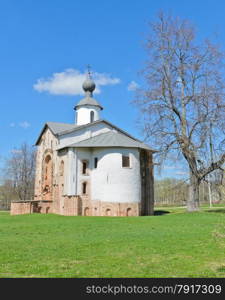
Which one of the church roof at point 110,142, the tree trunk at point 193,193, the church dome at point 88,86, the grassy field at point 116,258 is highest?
the church dome at point 88,86

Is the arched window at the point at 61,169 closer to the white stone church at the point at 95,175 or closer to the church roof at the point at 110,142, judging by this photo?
the white stone church at the point at 95,175

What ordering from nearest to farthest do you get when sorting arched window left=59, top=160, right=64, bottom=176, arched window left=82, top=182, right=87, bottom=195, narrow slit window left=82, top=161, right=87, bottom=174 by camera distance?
arched window left=82, top=182, right=87, bottom=195, narrow slit window left=82, top=161, right=87, bottom=174, arched window left=59, top=160, right=64, bottom=176

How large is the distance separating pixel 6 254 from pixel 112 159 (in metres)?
19.1

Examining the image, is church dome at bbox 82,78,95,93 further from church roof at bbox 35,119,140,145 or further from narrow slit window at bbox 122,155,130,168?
narrow slit window at bbox 122,155,130,168

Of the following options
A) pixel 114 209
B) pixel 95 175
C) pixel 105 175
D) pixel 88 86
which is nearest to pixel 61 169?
pixel 95 175

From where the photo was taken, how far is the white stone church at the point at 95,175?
26703mm

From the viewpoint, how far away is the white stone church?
26.7m

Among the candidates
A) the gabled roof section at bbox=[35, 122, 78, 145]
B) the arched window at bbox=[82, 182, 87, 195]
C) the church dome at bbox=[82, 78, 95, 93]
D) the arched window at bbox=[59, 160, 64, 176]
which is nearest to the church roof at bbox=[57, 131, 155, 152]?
the arched window at bbox=[59, 160, 64, 176]

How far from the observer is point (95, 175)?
28.1 metres

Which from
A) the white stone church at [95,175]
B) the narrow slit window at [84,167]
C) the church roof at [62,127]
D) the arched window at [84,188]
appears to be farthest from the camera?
the church roof at [62,127]

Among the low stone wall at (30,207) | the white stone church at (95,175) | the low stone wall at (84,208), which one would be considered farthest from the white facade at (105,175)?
the low stone wall at (30,207)

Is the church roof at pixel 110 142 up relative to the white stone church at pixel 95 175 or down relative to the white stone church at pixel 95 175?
up

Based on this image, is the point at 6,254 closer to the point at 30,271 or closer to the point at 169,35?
the point at 30,271

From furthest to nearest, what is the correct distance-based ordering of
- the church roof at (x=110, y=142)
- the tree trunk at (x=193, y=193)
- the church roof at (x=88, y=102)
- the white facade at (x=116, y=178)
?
the church roof at (x=88, y=102) < the tree trunk at (x=193, y=193) < the church roof at (x=110, y=142) < the white facade at (x=116, y=178)
